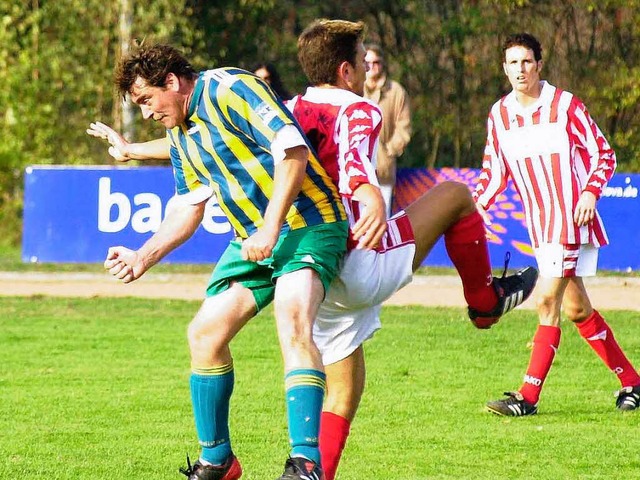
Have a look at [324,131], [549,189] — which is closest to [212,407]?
[324,131]

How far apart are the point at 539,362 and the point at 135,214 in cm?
775

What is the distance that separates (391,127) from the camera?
1388 cm

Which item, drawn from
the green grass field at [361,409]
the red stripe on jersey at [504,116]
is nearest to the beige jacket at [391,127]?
the green grass field at [361,409]

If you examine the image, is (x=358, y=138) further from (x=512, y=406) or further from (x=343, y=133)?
(x=512, y=406)

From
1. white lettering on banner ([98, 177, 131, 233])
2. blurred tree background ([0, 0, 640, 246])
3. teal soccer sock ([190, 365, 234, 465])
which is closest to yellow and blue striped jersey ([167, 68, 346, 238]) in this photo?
teal soccer sock ([190, 365, 234, 465])

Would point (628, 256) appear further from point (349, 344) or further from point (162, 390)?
point (349, 344)

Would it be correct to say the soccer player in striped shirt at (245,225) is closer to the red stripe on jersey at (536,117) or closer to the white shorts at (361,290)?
the white shorts at (361,290)

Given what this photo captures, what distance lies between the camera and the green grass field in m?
6.15

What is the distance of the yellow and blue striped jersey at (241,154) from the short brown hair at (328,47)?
315mm

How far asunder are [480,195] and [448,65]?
1580 centimetres

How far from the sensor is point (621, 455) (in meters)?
6.29

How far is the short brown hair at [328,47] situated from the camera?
5.35 metres

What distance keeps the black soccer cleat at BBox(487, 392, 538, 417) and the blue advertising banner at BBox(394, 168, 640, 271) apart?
6772 mm

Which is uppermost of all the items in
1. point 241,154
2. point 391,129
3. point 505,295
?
point 241,154
